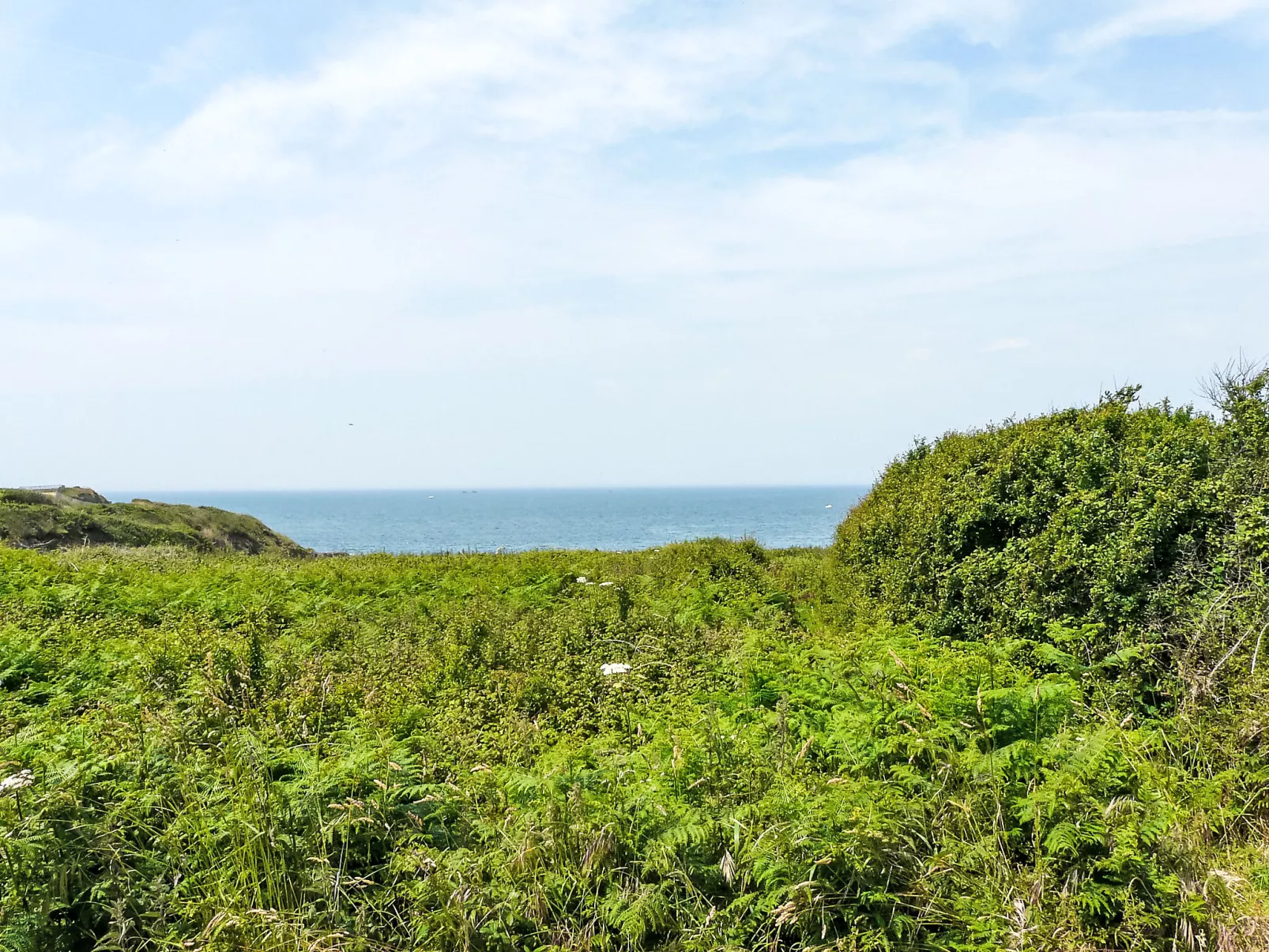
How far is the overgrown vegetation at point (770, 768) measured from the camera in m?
3.35

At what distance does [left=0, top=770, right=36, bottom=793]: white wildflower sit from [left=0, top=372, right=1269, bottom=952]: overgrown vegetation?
0.9 inches

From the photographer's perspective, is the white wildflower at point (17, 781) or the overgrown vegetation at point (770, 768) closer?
the overgrown vegetation at point (770, 768)

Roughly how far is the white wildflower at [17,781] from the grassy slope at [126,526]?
19.4 metres

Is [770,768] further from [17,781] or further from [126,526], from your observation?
[126,526]

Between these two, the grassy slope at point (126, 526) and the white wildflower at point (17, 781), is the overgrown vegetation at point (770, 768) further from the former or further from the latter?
the grassy slope at point (126, 526)

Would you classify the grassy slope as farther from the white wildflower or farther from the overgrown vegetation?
the white wildflower

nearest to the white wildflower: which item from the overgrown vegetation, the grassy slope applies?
the overgrown vegetation

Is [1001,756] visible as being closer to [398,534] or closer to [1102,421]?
[1102,421]

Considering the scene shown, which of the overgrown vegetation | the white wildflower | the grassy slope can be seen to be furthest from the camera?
the grassy slope

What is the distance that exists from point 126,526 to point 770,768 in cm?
2861

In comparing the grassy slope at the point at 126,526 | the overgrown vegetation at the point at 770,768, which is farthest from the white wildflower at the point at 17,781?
the grassy slope at the point at 126,526

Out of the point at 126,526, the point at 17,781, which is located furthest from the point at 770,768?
the point at 126,526

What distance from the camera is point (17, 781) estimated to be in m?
3.66

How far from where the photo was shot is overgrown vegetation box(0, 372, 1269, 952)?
335 centimetres
